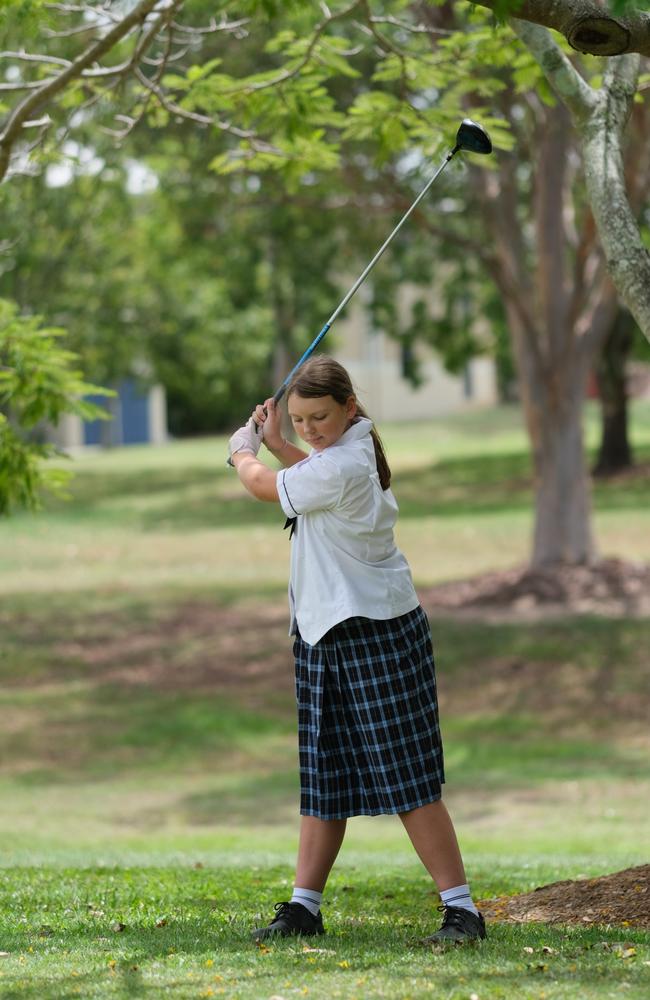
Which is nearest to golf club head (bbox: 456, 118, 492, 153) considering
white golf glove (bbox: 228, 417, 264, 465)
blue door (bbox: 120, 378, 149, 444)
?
white golf glove (bbox: 228, 417, 264, 465)

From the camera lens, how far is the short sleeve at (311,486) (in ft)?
14.8

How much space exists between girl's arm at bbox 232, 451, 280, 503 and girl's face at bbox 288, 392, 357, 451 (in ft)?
0.54

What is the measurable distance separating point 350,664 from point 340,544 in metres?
0.37

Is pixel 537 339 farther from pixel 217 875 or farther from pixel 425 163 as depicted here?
pixel 217 875

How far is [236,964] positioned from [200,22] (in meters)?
12.7

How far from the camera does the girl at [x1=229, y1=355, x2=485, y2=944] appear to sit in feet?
14.9

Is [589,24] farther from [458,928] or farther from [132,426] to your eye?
[132,426]

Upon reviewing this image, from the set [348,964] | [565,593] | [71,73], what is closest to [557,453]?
[565,593]

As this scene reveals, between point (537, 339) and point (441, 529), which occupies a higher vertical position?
point (537, 339)

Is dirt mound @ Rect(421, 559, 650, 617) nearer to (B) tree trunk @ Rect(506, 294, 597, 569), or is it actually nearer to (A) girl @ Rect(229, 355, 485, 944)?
(B) tree trunk @ Rect(506, 294, 597, 569)

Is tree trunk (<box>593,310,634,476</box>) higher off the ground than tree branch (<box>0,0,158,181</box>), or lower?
lower

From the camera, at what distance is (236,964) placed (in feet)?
13.8

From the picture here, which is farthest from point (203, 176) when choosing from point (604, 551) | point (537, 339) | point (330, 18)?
point (330, 18)

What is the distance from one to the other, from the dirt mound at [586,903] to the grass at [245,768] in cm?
27
